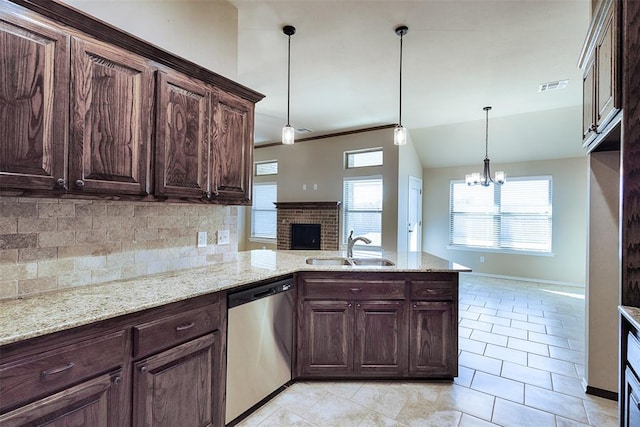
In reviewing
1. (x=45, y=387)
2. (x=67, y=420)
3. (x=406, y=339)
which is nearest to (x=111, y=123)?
(x=45, y=387)

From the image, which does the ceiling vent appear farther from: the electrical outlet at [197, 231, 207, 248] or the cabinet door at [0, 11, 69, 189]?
the cabinet door at [0, 11, 69, 189]

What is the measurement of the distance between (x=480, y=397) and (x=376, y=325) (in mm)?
894

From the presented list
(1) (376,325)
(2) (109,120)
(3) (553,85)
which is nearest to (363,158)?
(3) (553,85)

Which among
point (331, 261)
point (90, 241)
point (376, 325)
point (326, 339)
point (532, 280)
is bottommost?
point (532, 280)

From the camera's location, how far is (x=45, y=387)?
3.85ft

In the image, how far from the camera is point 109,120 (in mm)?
1656

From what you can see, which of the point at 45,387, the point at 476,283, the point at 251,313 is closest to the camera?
the point at 45,387

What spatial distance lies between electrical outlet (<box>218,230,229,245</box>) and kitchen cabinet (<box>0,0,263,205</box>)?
17.0 inches

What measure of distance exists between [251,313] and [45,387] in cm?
105

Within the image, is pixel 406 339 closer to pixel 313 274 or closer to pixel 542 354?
pixel 313 274

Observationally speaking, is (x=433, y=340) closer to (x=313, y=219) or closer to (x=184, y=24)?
(x=184, y=24)

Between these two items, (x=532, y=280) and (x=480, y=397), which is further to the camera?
(x=532, y=280)

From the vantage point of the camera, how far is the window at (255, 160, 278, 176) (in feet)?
25.8

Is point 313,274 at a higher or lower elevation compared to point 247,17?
lower
